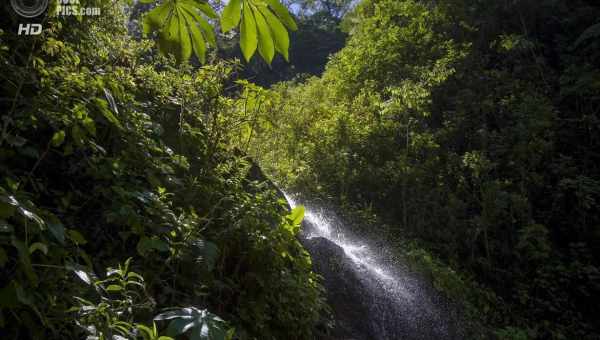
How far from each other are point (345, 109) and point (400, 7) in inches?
146

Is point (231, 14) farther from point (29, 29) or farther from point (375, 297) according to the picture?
point (375, 297)

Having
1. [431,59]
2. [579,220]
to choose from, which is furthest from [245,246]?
[431,59]

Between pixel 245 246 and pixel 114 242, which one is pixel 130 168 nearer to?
pixel 114 242

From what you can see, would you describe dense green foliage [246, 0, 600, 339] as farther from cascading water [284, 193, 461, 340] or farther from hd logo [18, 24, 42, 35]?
hd logo [18, 24, 42, 35]

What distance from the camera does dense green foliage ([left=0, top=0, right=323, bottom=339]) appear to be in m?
1.25

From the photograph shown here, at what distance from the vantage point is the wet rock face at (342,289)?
4.42m

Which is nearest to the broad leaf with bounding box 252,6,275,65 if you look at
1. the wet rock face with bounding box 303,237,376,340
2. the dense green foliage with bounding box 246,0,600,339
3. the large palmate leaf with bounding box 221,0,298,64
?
the large palmate leaf with bounding box 221,0,298,64

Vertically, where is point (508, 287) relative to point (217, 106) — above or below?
below

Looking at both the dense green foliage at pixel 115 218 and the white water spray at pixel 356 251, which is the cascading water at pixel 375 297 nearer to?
the white water spray at pixel 356 251

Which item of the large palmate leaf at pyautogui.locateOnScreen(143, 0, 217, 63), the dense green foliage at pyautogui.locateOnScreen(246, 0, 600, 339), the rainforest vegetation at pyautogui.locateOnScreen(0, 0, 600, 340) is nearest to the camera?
the large palmate leaf at pyautogui.locateOnScreen(143, 0, 217, 63)

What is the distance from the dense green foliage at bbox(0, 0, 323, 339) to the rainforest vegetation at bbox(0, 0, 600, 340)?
0.01 metres

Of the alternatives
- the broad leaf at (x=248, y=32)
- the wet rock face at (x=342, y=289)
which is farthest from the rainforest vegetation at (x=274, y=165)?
the wet rock face at (x=342, y=289)

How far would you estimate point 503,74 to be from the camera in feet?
35.4

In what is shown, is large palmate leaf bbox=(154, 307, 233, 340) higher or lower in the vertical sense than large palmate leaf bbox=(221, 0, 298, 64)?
lower
